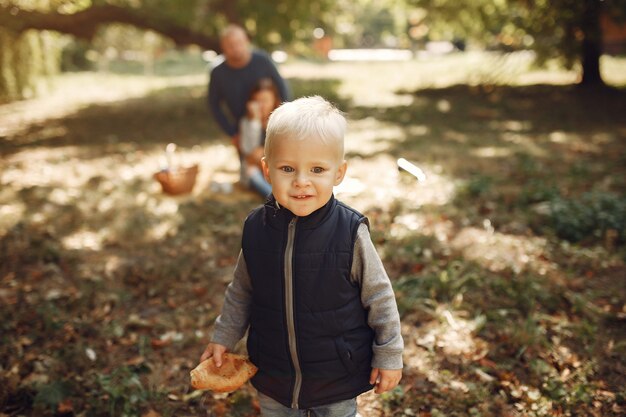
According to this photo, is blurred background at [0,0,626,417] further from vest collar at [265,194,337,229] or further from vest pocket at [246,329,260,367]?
vest collar at [265,194,337,229]

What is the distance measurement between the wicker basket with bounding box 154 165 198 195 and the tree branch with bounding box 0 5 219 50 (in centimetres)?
659

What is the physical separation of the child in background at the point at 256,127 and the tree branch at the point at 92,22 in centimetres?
662

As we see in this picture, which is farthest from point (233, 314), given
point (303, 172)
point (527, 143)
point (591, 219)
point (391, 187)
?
point (527, 143)

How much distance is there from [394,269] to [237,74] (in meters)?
3.51

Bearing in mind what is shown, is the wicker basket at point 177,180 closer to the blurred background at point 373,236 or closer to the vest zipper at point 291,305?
the blurred background at point 373,236

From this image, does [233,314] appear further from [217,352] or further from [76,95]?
[76,95]

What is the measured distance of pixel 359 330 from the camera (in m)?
1.97

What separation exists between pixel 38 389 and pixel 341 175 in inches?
87.9

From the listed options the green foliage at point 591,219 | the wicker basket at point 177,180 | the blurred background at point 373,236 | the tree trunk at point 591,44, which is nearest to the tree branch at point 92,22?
the blurred background at point 373,236

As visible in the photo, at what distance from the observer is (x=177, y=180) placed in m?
6.34

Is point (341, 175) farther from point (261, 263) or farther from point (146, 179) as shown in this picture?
A: point (146, 179)

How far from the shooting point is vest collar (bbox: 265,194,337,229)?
188 centimetres

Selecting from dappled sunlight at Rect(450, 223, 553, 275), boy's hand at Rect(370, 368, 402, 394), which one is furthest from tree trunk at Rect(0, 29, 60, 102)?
boy's hand at Rect(370, 368, 402, 394)

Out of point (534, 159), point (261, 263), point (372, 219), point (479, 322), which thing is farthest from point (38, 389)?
point (534, 159)
